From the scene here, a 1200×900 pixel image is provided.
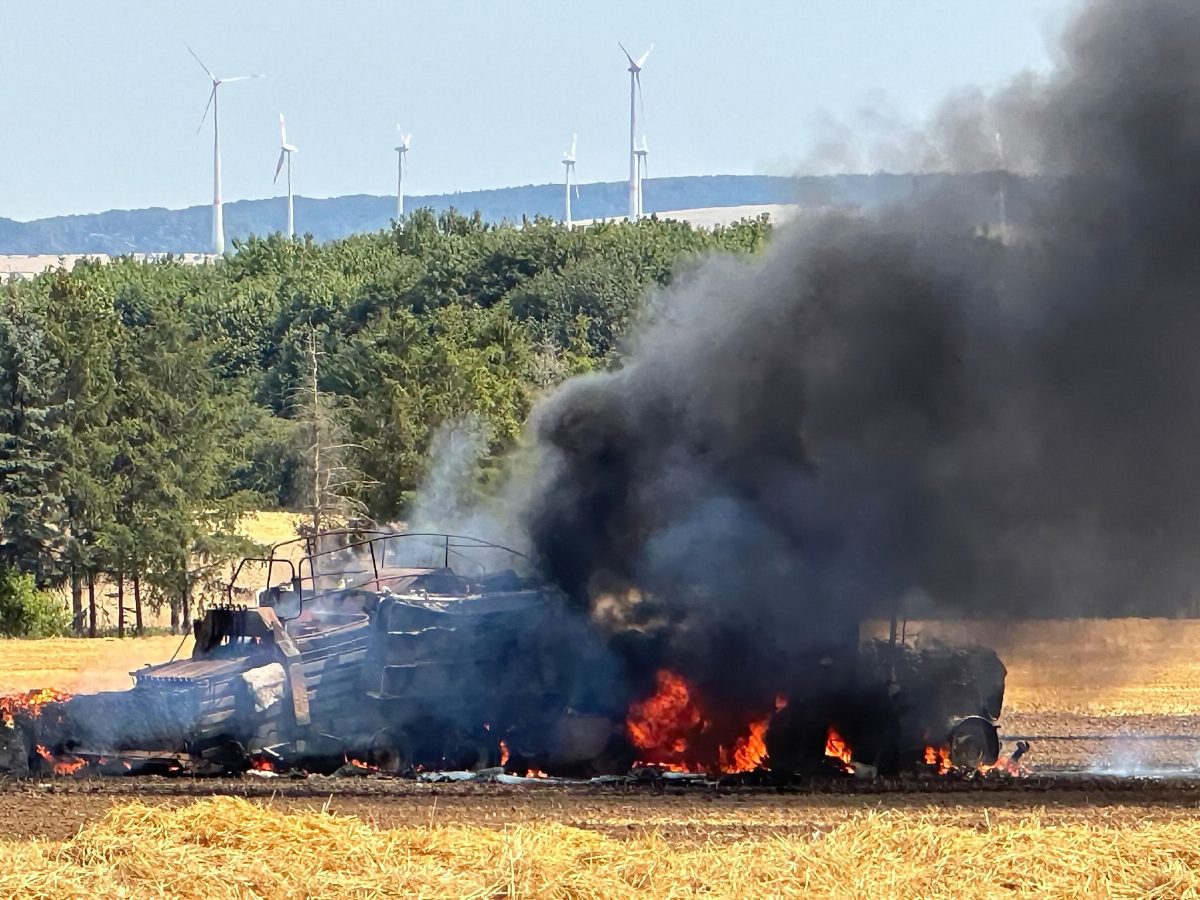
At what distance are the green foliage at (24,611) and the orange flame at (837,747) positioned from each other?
3537 cm

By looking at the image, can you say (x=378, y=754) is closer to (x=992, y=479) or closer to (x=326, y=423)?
(x=992, y=479)

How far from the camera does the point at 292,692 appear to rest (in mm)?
22922

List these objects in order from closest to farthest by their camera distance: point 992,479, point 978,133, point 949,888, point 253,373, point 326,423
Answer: point 949,888 < point 992,479 < point 978,133 < point 326,423 < point 253,373

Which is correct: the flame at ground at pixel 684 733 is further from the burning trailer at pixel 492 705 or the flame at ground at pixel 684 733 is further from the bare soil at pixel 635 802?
the bare soil at pixel 635 802

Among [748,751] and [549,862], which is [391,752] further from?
[549,862]

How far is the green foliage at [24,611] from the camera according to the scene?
174ft

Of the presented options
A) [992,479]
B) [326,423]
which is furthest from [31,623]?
[992,479]

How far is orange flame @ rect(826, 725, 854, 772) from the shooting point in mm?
23531

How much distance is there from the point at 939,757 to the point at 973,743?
492mm

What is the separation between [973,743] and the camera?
23.8 metres

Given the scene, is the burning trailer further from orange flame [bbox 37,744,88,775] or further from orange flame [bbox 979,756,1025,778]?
orange flame [bbox 979,756,1025,778]

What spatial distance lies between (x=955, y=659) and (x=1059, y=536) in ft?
9.14

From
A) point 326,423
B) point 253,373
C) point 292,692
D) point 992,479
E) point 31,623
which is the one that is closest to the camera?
point 292,692

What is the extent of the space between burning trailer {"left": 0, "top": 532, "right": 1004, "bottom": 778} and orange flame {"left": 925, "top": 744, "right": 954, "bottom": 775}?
3 cm
